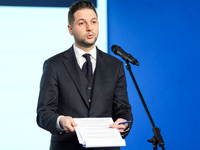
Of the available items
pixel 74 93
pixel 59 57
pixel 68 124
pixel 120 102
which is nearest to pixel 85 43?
pixel 59 57

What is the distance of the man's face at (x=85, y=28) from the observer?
75.0 inches

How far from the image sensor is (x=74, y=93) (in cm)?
185

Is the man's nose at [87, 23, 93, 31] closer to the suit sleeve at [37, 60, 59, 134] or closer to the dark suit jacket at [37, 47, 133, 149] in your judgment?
the dark suit jacket at [37, 47, 133, 149]

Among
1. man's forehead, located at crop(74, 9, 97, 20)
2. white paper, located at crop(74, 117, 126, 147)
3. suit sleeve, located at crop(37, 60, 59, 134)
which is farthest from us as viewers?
man's forehead, located at crop(74, 9, 97, 20)

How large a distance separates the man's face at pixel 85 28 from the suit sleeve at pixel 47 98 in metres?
0.24

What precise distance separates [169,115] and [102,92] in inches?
55.0

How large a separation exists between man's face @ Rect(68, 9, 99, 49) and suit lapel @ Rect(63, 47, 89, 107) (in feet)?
0.28

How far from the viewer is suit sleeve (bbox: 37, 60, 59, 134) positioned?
174 centimetres

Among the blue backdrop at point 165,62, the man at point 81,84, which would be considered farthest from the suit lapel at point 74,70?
the blue backdrop at point 165,62

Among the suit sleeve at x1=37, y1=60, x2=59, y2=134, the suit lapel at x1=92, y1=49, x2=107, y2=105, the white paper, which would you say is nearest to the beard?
the suit lapel at x1=92, y1=49, x2=107, y2=105

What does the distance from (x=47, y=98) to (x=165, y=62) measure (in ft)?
5.35

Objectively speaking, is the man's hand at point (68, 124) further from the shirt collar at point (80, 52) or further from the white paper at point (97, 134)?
the shirt collar at point (80, 52)

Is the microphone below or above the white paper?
above

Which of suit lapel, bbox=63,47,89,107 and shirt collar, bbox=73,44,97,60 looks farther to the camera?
shirt collar, bbox=73,44,97,60
